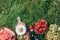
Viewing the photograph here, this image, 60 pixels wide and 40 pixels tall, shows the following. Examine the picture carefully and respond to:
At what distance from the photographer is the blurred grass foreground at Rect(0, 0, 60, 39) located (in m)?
2.18

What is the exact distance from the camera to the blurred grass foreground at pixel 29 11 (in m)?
2.18

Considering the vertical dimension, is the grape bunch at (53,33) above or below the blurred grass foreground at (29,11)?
below

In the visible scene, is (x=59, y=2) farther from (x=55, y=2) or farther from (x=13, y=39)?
(x=13, y=39)

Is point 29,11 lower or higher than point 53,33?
higher

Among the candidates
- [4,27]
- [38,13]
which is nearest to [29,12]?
[38,13]

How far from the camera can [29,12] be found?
2.19 m

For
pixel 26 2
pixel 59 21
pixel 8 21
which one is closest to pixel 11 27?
pixel 8 21

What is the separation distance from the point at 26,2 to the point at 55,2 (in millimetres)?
201

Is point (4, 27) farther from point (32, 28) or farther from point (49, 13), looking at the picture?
point (49, 13)

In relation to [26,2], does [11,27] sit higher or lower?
lower

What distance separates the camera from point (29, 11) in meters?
2.19

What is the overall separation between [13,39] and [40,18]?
A: 24 centimetres

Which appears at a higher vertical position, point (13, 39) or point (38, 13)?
point (38, 13)

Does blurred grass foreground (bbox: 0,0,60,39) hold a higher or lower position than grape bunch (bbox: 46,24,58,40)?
higher
